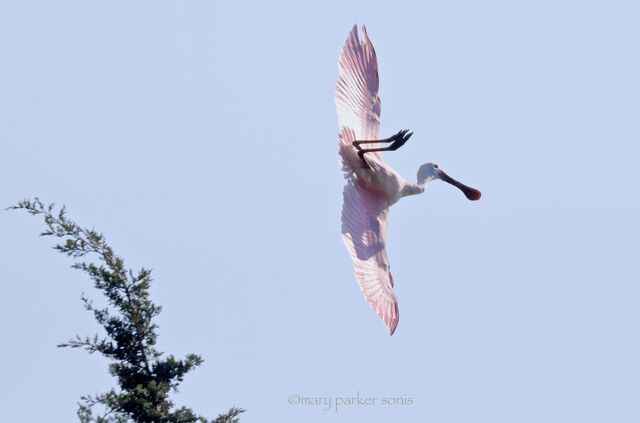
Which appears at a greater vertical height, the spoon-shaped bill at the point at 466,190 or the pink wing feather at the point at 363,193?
the spoon-shaped bill at the point at 466,190

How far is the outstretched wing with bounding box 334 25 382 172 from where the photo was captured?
2378 centimetres

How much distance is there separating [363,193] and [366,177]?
0.22 m

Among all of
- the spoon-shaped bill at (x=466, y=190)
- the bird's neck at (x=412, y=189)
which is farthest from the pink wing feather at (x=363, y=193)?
the spoon-shaped bill at (x=466, y=190)

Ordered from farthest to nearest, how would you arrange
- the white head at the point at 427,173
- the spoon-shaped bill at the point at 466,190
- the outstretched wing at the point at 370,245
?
the spoon-shaped bill at the point at 466,190 < the white head at the point at 427,173 < the outstretched wing at the point at 370,245

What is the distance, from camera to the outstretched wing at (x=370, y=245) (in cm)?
2322

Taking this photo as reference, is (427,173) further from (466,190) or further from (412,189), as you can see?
(466,190)

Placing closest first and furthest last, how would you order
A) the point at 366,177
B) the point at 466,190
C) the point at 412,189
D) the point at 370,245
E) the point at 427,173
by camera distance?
the point at 366,177 → the point at 370,245 → the point at 412,189 → the point at 427,173 → the point at 466,190

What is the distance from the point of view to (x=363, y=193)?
77.3ft

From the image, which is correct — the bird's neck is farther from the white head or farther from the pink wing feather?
the pink wing feather

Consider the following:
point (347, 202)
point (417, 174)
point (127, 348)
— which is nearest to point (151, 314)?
point (127, 348)

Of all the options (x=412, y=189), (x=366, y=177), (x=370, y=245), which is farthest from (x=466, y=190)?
(x=366, y=177)

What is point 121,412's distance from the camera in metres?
20.6

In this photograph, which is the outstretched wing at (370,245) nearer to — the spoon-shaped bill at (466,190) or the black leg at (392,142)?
the black leg at (392,142)

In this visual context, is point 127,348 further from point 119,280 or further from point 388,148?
point 388,148
